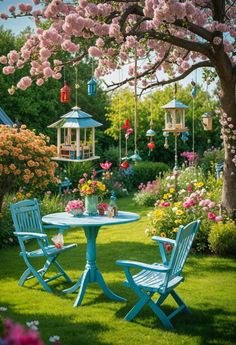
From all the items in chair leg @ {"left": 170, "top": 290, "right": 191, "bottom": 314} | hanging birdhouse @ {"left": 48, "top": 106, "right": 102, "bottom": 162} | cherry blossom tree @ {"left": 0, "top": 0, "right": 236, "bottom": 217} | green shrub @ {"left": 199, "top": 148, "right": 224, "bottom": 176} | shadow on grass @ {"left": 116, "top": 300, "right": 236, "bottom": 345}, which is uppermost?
cherry blossom tree @ {"left": 0, "top": 0, "right": 236, "bottom": 217}

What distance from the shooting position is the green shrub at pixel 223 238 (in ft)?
25.6

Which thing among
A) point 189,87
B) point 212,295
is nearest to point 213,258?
point 212,295

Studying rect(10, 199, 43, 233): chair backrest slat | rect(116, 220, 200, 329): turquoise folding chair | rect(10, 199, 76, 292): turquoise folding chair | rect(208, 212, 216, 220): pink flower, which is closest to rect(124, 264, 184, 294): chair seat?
rect(116, 220, 200, 329): turquoise folding chair

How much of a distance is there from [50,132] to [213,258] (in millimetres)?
13323

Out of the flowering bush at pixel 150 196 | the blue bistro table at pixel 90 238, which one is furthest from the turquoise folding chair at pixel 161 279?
the flowering bush at pixel 150 196

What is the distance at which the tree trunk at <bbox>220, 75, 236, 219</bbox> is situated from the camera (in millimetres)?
8180

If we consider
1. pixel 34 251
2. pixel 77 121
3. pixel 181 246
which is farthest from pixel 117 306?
pixel 77 121

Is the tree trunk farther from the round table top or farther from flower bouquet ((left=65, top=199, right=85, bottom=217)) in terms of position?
flower bouquet ((left=65, top=199, right=85, bottom=217))

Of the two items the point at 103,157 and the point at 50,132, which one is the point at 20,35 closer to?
the point at 50,132

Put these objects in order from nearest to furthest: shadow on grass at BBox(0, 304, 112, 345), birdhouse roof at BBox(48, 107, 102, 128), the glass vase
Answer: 1. shadow on grass at BBox(0, 304, 112, 345)
2. the glass vase
3. birdhouse roof at BBox(48, 107, 102, 128)

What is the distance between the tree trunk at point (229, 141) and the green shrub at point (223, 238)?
62cm

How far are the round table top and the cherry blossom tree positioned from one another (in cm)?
190

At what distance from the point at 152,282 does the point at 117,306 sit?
773 mm

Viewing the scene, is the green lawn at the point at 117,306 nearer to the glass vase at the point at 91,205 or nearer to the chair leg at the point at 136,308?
the chair leg at the point at 136,308
